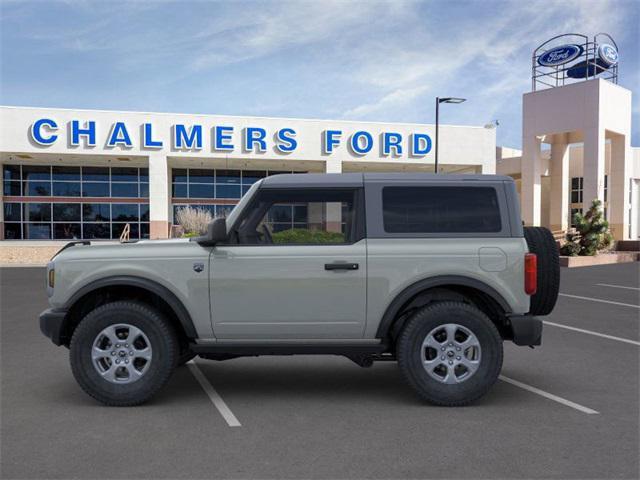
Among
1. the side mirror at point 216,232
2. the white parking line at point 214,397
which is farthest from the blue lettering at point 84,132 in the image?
the side mirror at point 216,232

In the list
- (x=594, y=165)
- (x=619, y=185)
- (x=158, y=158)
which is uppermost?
(x=158, y=158)

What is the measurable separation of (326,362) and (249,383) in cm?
121

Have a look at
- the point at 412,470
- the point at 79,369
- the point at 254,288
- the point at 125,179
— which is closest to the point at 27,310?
the point at 79,369

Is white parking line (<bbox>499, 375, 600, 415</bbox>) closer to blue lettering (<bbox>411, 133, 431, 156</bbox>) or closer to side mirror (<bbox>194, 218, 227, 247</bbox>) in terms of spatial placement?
side mirror (<bbox>194, 218, 227, 247</bbox>)

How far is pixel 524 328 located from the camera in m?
4.98

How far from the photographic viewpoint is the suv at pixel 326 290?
16.2 feet

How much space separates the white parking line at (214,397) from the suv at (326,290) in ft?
1.54

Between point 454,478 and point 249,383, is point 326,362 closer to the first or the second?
point 249,383

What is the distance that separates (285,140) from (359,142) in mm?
4267

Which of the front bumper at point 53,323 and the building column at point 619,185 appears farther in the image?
the building column at point 619,185

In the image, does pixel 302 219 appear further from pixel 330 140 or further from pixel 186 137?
pixel 330 140

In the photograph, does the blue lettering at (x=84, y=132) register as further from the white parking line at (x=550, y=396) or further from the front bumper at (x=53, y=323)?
the white parking line at (x=550, y=396)

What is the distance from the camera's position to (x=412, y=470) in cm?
367

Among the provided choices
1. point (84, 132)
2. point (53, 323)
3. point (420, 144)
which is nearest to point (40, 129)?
point (84, 132)
